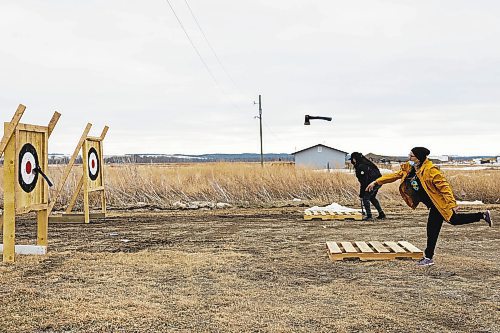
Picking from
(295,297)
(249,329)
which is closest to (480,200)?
(295,297)

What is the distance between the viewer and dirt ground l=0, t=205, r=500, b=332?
593cm

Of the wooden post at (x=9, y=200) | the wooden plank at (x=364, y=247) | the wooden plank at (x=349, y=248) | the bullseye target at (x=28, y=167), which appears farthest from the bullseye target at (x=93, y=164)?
the wooden plank at (x=364, y=247)

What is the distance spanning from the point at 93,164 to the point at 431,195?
10.4 m

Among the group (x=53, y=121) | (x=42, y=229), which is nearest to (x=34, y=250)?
(x=42, y=229)

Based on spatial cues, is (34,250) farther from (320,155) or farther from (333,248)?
(320,155)

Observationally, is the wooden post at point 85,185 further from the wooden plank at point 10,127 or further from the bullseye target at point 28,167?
the wooden plank at point 10,127

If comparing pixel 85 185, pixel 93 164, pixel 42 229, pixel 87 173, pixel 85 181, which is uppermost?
→ pixel 93 164

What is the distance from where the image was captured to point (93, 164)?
54.5ft

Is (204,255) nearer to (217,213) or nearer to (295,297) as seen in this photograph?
(295,297)

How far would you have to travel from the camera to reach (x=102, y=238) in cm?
1274

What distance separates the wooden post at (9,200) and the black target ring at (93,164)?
6.65 meters

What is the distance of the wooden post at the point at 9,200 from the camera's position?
940cm

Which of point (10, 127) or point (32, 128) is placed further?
point (32, 128)

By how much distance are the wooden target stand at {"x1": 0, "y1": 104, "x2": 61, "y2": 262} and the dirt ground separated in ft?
1.44
